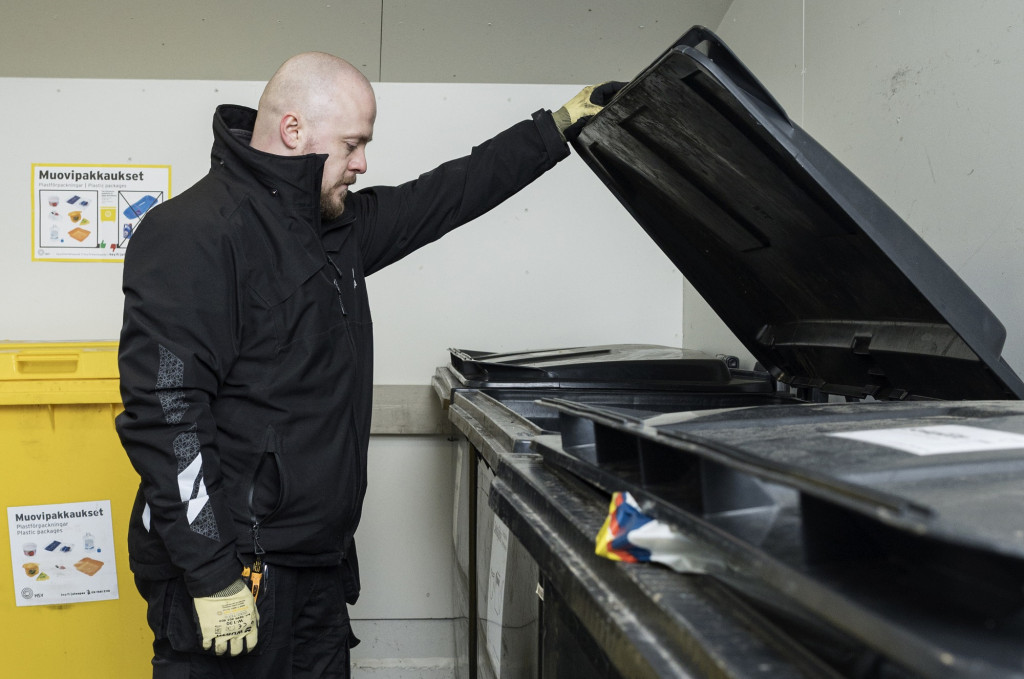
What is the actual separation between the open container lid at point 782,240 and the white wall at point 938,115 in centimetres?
23

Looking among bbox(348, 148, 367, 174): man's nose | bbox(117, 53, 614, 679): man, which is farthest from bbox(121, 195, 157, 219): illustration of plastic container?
bbox(348, 148, 367, 174): man's nose

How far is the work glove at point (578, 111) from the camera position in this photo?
1.85 m

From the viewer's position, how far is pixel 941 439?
644 millimetres

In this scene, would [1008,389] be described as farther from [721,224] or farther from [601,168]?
[601,168]

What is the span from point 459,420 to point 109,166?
1.68 m

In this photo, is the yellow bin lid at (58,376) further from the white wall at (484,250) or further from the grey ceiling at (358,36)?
the grey ceiling at (358,36)

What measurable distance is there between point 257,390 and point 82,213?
1494 millimetres

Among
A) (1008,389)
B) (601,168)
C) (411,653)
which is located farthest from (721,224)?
(411,653)

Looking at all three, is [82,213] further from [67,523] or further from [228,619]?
[228,619]

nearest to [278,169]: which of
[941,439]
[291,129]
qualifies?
[291,129]

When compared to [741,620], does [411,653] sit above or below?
below

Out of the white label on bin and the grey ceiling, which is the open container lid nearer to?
the white label on bin

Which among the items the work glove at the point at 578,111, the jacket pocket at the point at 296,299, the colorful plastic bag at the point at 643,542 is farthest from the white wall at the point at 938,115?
the jacket pocket at the point at 296,299

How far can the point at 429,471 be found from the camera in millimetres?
2756
